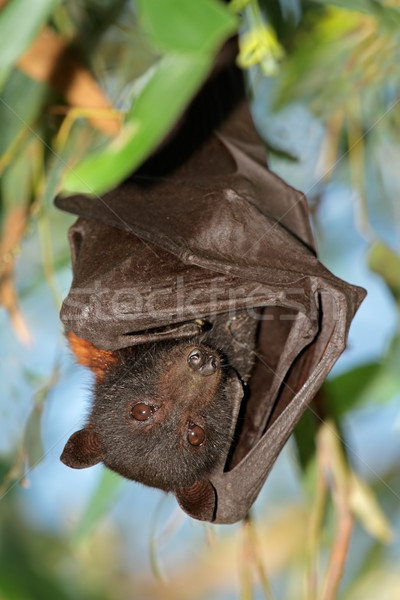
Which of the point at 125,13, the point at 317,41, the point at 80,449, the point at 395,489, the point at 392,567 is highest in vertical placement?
the point at 125,13

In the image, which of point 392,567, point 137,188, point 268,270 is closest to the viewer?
point 268,270

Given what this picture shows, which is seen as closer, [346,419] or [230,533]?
[346,419]

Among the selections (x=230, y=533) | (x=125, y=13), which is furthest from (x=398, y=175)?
(x=230, y=533)

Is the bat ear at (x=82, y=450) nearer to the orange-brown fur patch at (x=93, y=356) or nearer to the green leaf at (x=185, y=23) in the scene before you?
the orange-brown fur patch at (x=93, y=356)

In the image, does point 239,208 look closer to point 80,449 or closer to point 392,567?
point 80,449

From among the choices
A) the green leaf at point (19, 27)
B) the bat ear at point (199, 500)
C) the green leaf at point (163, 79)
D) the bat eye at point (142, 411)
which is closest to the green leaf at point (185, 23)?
the green leaf at point (163, 79)

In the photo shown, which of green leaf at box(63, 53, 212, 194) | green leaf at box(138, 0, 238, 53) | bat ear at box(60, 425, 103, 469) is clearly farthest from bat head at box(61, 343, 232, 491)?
green leaf at box(138, 0, 238, 53)

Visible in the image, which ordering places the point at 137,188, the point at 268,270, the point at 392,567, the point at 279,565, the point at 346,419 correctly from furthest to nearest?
1. the point at 279,565
2. the point at 392,567
3. the point at 346,419
4. the point at 137,188
5. the point at 268,270

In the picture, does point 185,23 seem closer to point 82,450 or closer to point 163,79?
point 163,79

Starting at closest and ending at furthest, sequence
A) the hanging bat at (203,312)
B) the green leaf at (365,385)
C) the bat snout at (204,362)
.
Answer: the hanging bat at (203,312), the bat snout at (204,362), the green leaf at (365,385)
